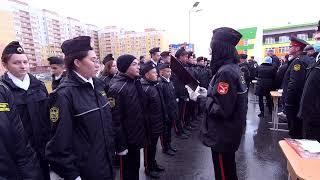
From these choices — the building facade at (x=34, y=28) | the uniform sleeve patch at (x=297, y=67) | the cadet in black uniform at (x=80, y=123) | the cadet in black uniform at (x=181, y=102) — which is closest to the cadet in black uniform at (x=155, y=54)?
the cadet in black uniform at (x=181, y=102)

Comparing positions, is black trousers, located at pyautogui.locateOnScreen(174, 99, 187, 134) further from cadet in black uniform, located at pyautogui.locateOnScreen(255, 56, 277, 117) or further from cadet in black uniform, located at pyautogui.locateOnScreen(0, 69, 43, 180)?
cadet in black uniform, located at pyautogui.locateOnScreen(0, 69, 43, 180)

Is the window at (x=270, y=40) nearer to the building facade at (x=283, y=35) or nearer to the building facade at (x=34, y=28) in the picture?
the building facade at (x=283, y=35)

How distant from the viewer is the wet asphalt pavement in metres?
3.98

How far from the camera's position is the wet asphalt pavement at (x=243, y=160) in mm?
3984

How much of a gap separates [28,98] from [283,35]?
92.5 feet

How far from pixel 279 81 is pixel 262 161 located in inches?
147

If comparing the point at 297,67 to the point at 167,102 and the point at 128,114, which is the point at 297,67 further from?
the point at 128,114

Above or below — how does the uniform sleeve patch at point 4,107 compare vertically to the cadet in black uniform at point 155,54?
below

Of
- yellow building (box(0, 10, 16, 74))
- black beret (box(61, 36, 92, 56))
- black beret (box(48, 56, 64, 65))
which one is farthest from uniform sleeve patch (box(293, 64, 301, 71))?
yellow building (box(0, 10, 16, 74))

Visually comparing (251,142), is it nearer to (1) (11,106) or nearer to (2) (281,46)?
(1) (11,106)

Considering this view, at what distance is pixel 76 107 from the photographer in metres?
1.92

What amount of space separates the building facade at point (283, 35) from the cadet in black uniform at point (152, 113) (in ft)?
76.4

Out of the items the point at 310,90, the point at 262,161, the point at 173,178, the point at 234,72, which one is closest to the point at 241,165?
the point at 262,161

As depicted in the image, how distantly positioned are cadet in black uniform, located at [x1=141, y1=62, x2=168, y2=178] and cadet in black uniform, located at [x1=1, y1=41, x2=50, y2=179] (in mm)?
1588
